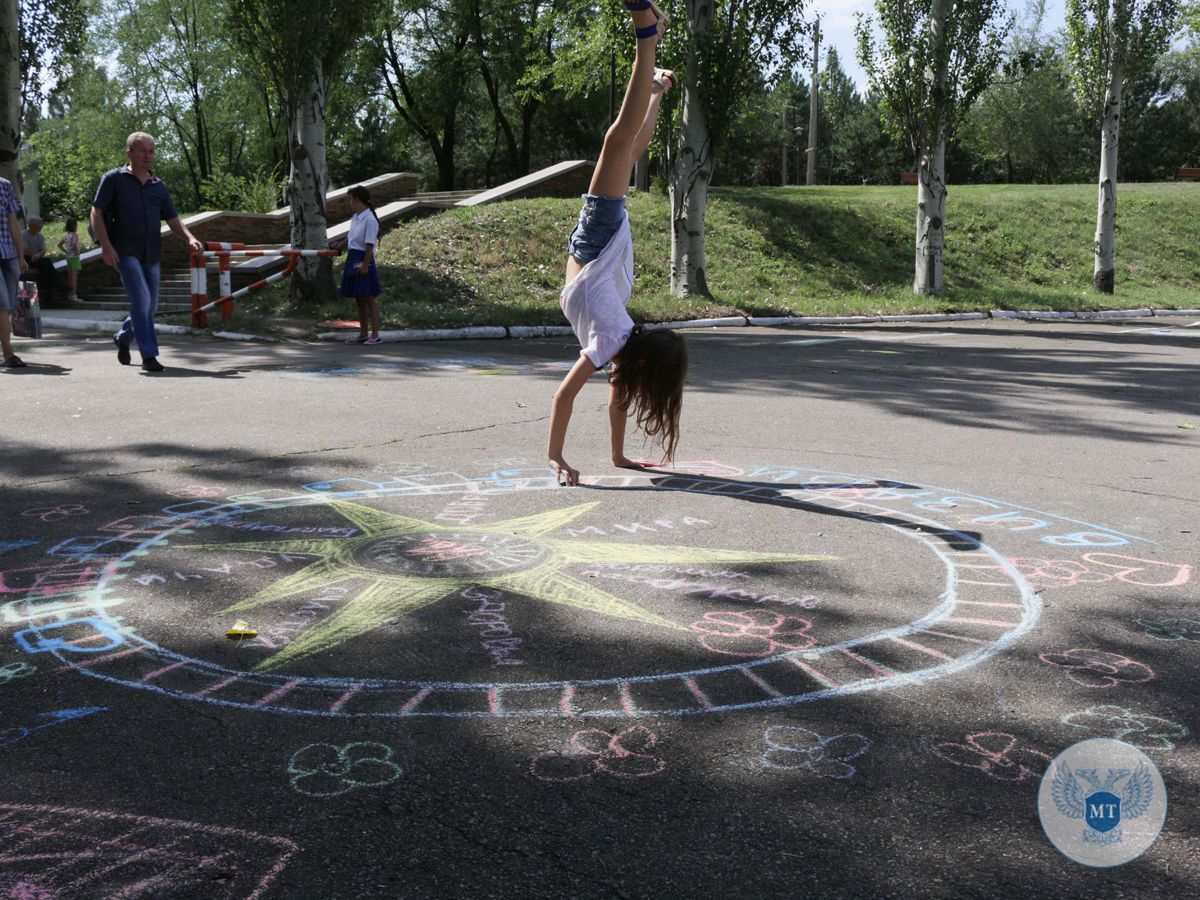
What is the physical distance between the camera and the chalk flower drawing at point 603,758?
2.58 metres

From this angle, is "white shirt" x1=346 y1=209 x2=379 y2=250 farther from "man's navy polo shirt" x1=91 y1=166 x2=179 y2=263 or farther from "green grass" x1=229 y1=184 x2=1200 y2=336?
"man's navy polo shirt" x1=91 y1=166 x2=179 y2=263

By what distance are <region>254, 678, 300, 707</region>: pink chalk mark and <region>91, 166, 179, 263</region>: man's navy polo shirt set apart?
25.9 feet

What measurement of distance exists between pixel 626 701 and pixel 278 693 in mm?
911

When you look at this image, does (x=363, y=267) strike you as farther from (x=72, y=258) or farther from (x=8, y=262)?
Answer: (x=72, y=258)

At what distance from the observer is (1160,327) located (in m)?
18.2

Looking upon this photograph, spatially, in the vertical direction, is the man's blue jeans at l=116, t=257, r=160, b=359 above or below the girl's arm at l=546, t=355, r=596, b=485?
above

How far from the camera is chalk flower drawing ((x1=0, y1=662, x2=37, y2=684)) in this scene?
311cm

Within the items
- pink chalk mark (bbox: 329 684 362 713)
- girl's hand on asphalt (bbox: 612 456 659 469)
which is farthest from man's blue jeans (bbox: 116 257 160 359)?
pink chalk mark (bbox: 329 684 362 713)

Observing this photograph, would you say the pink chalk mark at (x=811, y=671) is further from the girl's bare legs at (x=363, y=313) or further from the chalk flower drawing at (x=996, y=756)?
the girl's bare legs at (x=363, y=313)

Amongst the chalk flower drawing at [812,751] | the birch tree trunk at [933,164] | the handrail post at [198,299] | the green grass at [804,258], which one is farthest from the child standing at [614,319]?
the birch tree trunk at [933,164]

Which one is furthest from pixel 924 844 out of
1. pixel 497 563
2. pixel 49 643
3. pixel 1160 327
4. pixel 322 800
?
pixel 1160 327

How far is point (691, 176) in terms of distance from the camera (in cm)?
1825

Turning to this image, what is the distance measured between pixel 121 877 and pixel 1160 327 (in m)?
18.9

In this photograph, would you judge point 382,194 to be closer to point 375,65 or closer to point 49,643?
point 375,65
